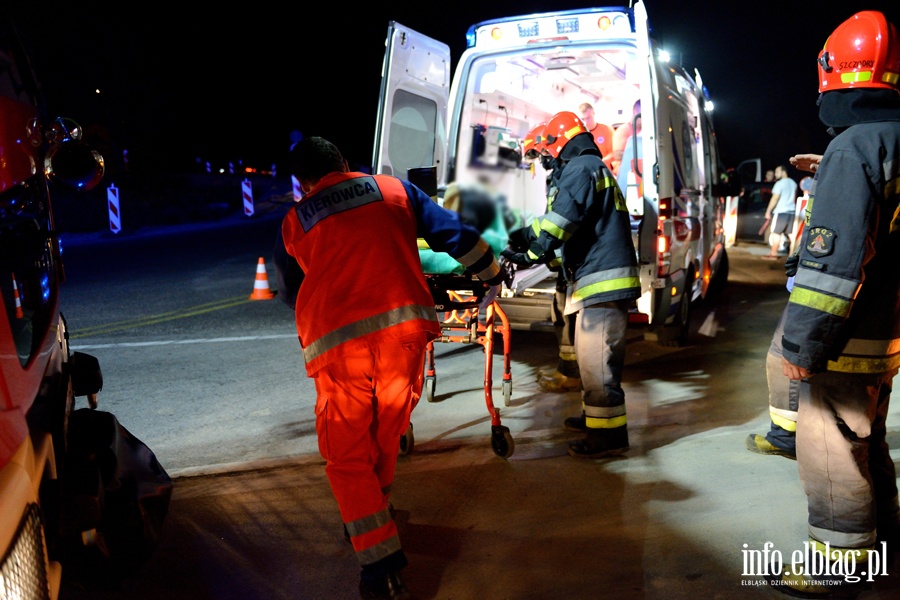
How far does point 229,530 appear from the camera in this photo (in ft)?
11.0

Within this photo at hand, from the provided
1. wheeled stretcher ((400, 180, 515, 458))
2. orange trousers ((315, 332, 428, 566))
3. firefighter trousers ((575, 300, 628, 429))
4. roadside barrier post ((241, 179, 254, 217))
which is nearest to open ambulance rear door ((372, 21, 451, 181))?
wheeled stretcher ((400, 180, 515, 458))

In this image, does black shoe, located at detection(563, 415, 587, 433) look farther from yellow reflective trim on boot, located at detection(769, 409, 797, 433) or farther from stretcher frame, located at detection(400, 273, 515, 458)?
yellow reflective trim on boot, located at detection(769, 409, 797, 433)

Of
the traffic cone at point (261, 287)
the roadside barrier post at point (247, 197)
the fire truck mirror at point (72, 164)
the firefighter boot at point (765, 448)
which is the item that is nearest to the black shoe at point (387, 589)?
the fire truck mirror at point (72, 164)

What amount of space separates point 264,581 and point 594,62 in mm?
6087

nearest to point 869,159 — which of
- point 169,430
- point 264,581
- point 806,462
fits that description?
point 806,462

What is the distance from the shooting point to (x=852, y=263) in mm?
2500

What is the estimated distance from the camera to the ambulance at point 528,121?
5594 mm

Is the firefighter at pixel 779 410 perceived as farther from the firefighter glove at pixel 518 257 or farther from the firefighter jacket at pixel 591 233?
the firefighter glove at pixel 518 257

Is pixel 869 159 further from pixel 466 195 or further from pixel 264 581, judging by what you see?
pixel 466 195

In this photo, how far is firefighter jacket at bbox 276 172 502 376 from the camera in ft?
9.19

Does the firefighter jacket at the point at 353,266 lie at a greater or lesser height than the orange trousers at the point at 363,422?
greater

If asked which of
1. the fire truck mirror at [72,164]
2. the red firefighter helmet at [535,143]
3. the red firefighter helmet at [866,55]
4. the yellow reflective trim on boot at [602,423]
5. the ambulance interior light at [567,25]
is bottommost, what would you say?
the yellow reflective trim on boot at [602,423]

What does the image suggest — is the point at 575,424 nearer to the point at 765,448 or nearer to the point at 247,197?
the point at 765,448

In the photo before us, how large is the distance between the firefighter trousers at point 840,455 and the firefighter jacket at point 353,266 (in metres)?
1.44
